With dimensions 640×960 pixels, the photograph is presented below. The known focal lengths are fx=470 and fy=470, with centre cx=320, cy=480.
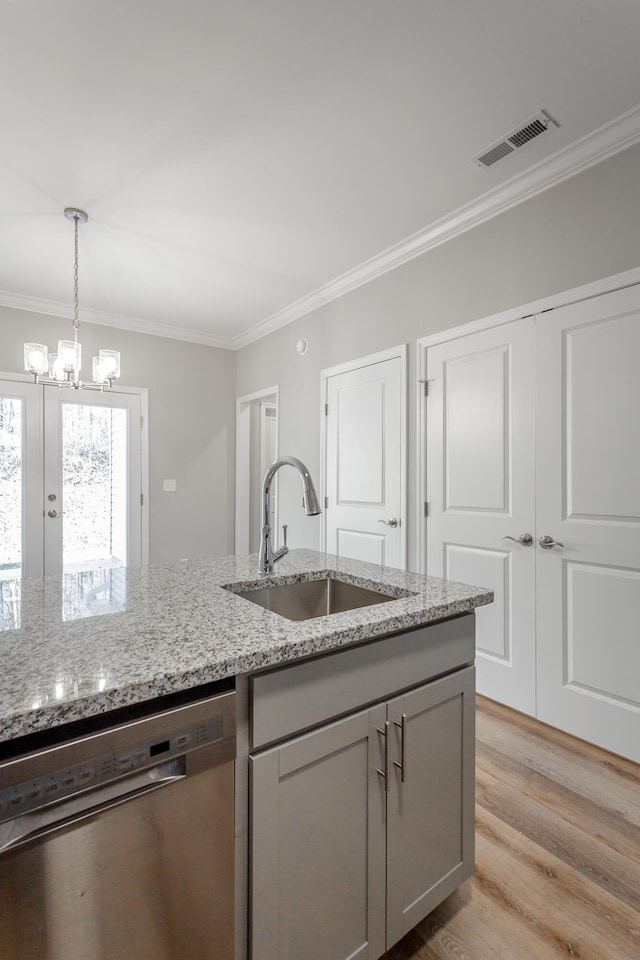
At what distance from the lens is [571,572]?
2.25 meters

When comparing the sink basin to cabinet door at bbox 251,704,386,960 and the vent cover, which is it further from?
the vent cover

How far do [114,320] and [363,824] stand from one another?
441 centimetres

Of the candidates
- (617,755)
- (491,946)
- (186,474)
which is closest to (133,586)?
(491,946)

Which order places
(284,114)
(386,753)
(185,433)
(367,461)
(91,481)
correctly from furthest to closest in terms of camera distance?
1. (185,433)
2. (91,481)
3. (367,461)
4. (284,114)
5. (386,753)

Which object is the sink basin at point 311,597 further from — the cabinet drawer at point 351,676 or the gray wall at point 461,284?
the gray wall at point 461,284

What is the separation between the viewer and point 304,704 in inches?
37.8

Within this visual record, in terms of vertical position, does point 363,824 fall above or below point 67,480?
below

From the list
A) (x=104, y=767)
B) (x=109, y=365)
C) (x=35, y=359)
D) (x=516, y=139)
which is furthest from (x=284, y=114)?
(x=104, y=767)

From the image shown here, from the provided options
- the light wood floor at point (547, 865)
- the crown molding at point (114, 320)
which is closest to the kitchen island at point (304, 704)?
the light wood floor at point (547, 865)

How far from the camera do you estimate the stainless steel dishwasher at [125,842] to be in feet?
2.21

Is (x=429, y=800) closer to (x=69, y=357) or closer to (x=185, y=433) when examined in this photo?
(x=69, y=357)

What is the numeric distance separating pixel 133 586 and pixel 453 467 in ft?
6.41

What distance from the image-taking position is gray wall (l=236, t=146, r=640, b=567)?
2117 mm

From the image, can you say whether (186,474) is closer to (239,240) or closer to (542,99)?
(239,240)
